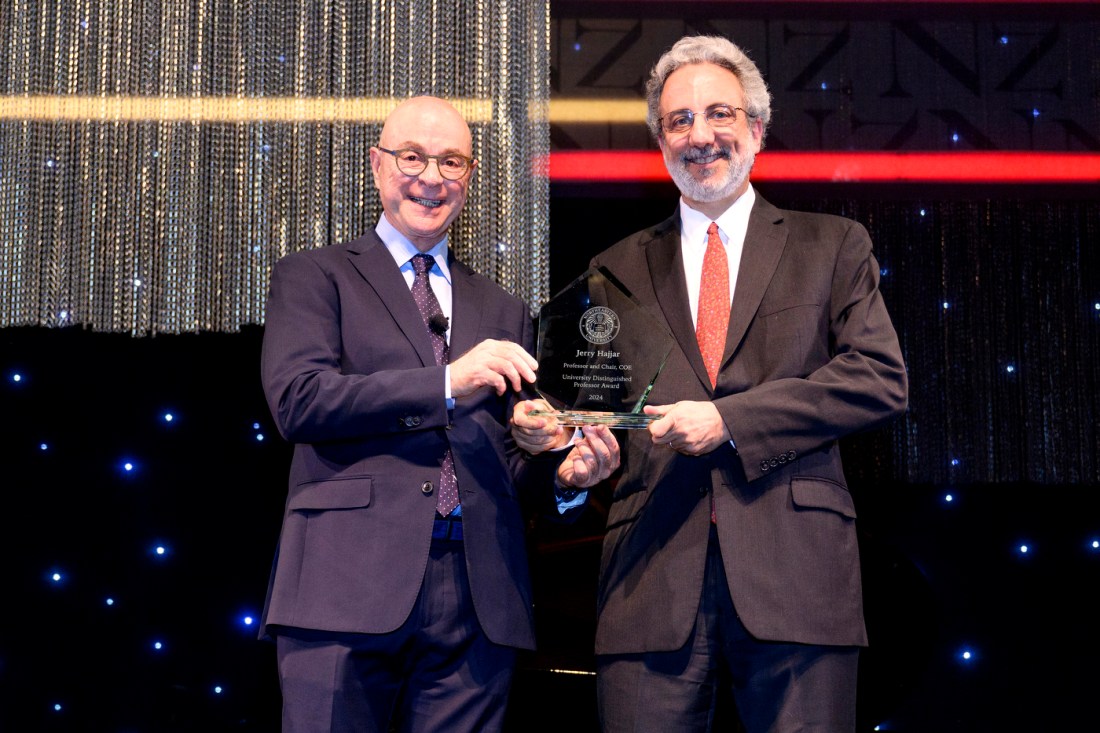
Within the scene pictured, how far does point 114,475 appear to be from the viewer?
11.1ft

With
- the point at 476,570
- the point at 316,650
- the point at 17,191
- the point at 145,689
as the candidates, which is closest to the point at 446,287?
the point at 476,570

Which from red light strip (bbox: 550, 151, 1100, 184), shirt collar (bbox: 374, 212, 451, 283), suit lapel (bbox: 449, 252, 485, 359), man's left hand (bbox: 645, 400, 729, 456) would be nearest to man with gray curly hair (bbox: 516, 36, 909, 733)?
man's left hand (bbox: 645, 400, 729, 456)

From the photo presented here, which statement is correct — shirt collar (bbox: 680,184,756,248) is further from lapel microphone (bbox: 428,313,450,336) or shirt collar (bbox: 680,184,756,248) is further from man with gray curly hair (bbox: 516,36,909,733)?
lapel microphone (bbox: 428,313,450,336)

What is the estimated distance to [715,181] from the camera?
91.2 inches

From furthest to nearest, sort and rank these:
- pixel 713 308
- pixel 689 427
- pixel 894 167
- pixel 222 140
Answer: pixel 894 167
pixel 222 140
pixel 713 308
pixel 689 427

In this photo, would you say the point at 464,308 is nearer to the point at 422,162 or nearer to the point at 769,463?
the point at 422,162

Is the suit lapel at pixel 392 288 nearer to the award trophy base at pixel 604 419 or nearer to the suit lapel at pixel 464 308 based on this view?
the suit lapel at pixel 464 308

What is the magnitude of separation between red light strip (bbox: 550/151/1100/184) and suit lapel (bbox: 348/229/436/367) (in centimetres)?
118

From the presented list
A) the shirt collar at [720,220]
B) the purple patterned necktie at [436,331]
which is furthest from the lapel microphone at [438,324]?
the shirt collar at [720,220]

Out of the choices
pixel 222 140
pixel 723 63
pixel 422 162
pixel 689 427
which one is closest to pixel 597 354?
pixel 689 427

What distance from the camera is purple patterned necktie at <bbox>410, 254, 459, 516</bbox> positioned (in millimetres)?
2109

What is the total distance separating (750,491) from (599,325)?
413mm

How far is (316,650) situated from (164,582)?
5.02 feet

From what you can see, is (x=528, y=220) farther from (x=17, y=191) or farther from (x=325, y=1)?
(x=17, y=191)
